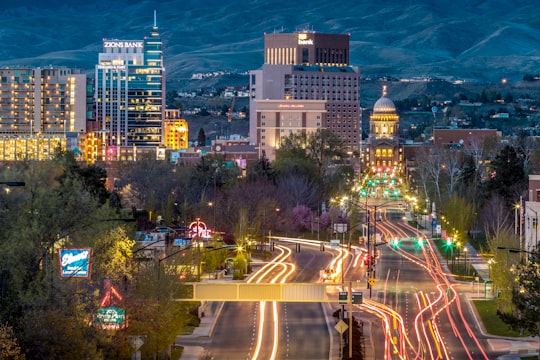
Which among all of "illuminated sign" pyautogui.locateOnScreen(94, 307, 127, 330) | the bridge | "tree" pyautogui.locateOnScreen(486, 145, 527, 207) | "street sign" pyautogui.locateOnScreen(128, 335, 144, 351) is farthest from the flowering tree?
"illuminated sign" pyautogui.locateOnScreen(94, 307, 127, 330)

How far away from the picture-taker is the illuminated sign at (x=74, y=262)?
62.9 metres

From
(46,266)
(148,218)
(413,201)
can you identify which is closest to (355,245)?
(148,218)

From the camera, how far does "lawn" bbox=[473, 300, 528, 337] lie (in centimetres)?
8262

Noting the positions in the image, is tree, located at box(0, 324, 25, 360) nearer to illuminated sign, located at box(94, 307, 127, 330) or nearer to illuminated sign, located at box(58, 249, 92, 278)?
illuminated sign, located at box(94, 307, 127, 330)

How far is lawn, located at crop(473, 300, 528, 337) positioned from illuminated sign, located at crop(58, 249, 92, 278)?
90.2 ft

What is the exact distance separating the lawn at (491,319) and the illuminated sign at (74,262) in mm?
27495

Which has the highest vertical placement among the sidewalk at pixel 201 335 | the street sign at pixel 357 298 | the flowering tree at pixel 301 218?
the flowering tree at pixel 301 218

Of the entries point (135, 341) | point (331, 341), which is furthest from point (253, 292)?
point (135, 341)

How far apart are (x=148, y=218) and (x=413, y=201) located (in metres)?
60.8

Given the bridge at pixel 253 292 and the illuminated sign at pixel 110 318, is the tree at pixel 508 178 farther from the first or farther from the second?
the illuminated sign at pixel 110 318

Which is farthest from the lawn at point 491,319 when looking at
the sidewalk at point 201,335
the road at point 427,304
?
the sidewalk at point 201,335

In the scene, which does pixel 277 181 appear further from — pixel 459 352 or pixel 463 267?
pixel 459 352

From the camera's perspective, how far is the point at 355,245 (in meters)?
143

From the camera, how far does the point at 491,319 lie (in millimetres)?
87438
